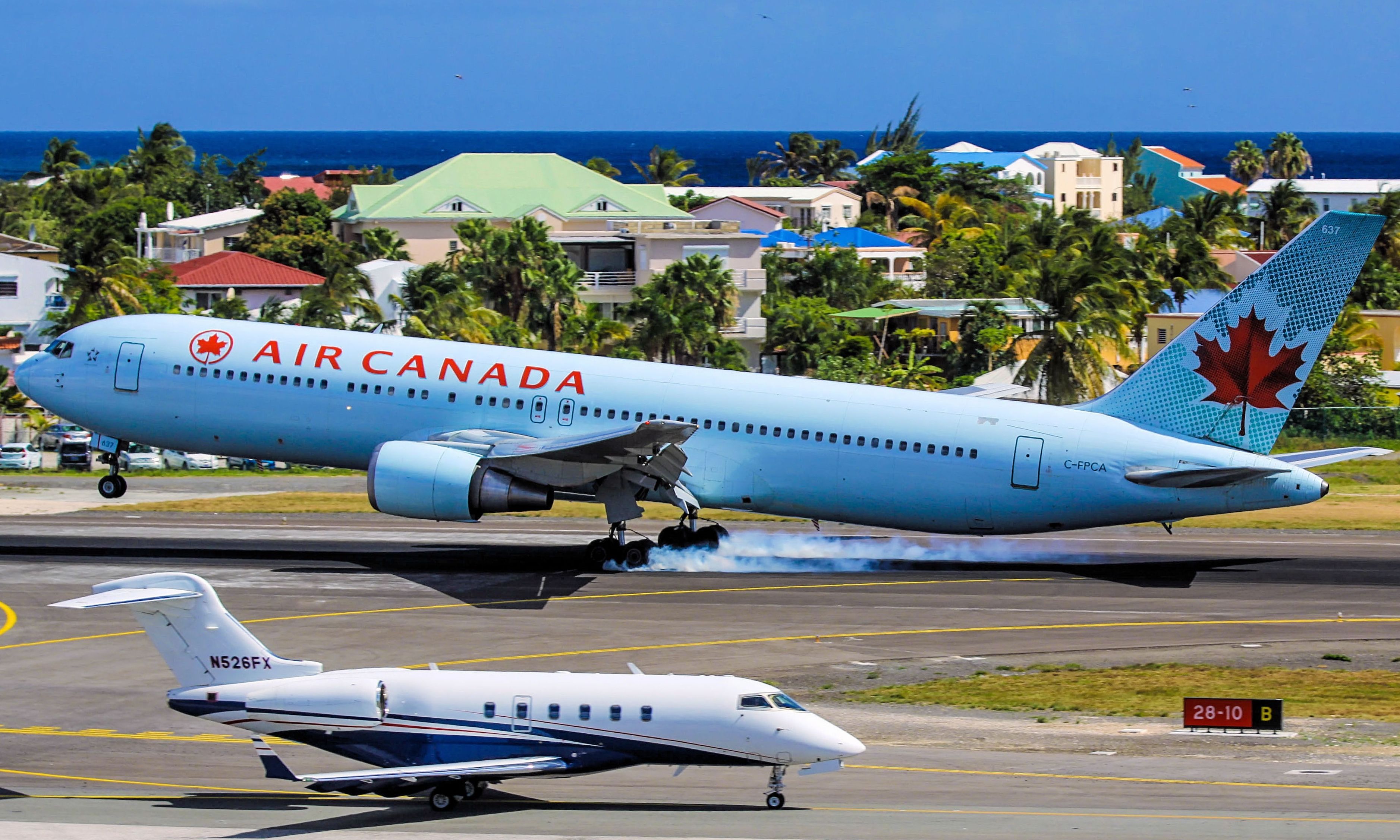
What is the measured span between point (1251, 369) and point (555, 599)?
18078 millimetres

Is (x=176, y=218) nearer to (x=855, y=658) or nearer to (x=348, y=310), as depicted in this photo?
(x=348, y=310)

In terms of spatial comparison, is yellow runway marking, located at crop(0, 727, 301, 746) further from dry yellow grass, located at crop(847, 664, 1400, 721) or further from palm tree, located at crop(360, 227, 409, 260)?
palm tree, located at crop(360, 227, 409, 260)

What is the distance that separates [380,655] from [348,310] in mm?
65549

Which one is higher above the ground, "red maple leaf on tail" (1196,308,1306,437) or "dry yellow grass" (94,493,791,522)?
"red maple leaf on tail" (1196,308,1306,437)

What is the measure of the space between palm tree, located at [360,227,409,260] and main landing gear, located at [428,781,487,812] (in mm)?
95654

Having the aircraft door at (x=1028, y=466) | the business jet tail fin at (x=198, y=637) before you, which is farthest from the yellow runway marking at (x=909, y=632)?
the business jet tail fin at (x=198, y=637)

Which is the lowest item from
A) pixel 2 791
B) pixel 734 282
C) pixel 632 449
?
pixel 2 791

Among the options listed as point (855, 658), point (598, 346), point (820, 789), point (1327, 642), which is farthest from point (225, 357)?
point (598, 346)

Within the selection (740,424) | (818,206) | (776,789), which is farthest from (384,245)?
(776,789)

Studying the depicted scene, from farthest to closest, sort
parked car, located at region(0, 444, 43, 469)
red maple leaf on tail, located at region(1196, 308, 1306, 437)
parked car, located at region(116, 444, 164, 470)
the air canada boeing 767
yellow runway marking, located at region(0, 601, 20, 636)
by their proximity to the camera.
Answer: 1. parked car, located at region(116, 444, 164, 470)
2. parked car, located at region(0, 444, 43, 469)
3. red maple leaf on tail, located at region(1196, 308, 1306, 437)
4. the air canada boeing 767
5. yellow runway marking, located at region(0, 601, 20, 636)

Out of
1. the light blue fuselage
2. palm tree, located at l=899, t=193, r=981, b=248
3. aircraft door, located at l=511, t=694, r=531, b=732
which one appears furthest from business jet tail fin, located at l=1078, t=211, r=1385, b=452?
palm tree, located at l=899, t=193, r=981, b=248

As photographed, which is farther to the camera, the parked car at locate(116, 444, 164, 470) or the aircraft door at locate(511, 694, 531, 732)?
the parked car at locate(116, 444, 164, 470)

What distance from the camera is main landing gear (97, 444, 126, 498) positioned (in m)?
42.7

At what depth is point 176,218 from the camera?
172m
